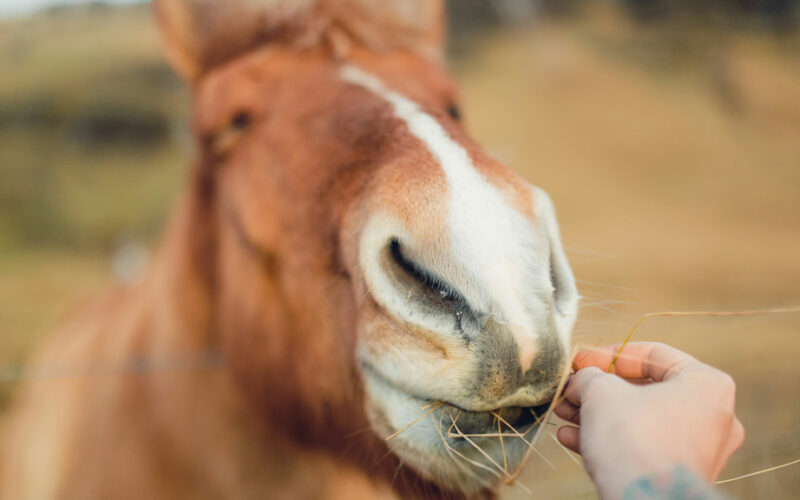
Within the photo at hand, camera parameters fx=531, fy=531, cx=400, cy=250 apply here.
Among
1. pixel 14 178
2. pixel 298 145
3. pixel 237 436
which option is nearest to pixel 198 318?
pixel 237 436

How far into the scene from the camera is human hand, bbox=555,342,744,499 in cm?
60

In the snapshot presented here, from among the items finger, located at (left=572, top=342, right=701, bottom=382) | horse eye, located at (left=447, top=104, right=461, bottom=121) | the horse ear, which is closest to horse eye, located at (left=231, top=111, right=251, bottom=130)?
the horse ear

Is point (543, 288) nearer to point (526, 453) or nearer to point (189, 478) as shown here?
point (526, 453)

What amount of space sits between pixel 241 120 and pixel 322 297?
2.12 feet

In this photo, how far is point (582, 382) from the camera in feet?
2.56

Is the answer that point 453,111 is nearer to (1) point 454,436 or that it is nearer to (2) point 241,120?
(2) point 241,120

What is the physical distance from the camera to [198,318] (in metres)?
1.74

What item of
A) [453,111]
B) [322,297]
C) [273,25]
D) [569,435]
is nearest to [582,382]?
[569,435]

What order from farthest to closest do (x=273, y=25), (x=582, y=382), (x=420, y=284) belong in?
(x=273, y=25), (x=420, y=284), (x=582, y=382)

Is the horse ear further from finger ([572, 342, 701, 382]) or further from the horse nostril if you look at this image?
finger ([572, 342, 701, 382])

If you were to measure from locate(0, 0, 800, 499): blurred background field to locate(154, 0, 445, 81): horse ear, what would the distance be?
3836 mm

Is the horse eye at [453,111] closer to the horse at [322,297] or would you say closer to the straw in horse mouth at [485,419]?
the horse at [322,297]

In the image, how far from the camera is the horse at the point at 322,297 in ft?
2.82

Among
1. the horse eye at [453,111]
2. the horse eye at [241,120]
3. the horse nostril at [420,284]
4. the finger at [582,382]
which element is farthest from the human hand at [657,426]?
the horse eye at [241,120]
